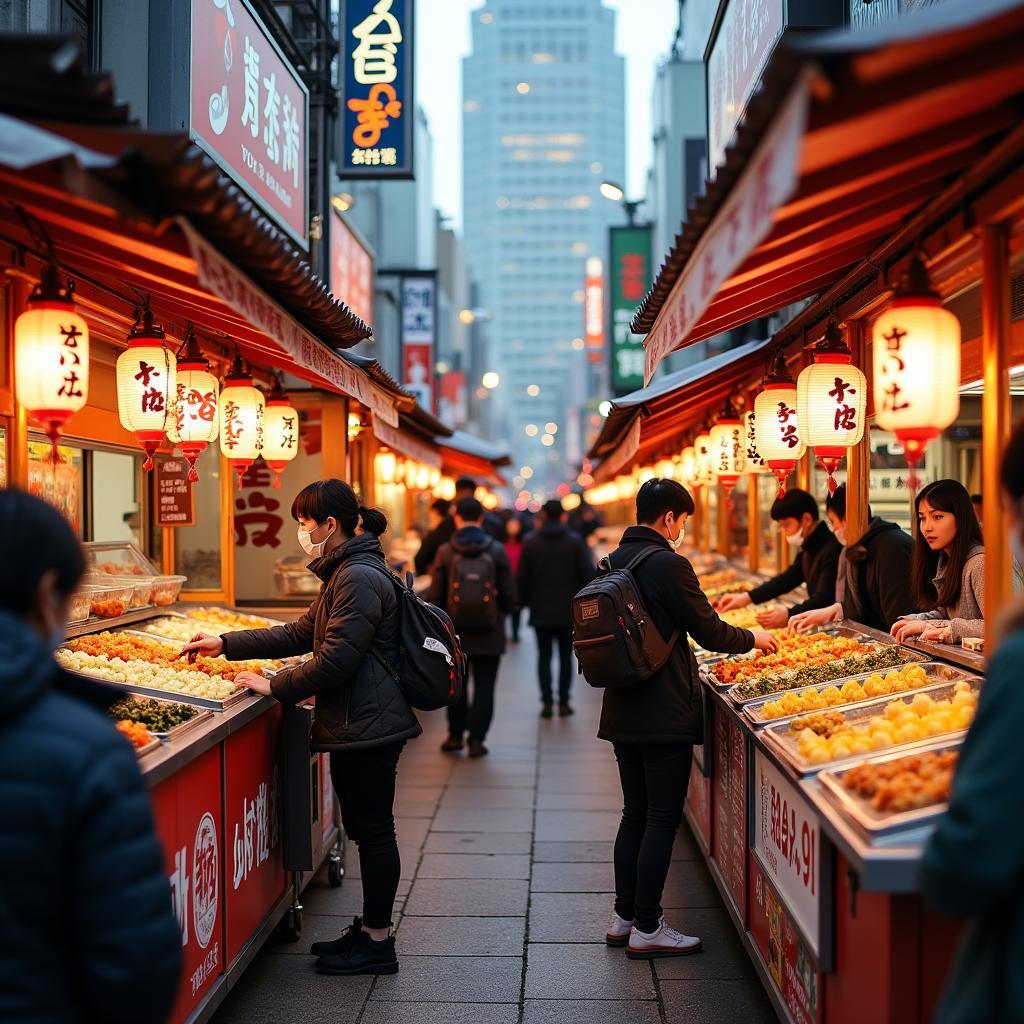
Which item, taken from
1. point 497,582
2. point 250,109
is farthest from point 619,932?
point 250,109

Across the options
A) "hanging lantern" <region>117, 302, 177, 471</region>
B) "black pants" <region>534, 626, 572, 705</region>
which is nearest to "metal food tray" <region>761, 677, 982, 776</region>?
"hanging lantern" <region>117, 302, 177, 471</region>

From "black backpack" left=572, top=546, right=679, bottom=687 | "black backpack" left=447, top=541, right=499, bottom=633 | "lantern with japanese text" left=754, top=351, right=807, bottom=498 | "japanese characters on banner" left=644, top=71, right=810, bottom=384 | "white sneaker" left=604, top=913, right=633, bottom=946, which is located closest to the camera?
"japanese characters on banner" left=644, top=71, right=810, bottom=384

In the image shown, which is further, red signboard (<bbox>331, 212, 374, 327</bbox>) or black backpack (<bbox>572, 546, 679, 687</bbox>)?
red signboard (<bbox>331, 212, 374, 327</bbox>)

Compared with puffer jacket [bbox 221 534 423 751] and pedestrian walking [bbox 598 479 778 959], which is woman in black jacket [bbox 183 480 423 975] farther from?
pedestrian walking [bbox 598 479 778 959]

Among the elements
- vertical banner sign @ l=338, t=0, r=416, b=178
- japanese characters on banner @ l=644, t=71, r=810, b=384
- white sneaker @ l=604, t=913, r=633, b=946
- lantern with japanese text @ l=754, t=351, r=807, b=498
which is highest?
vertical banner sign @ l=338, t=0, r=416, b=178

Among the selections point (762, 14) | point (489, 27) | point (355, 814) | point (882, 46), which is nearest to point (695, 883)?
point (355, 814)

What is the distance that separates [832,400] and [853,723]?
1.84 m

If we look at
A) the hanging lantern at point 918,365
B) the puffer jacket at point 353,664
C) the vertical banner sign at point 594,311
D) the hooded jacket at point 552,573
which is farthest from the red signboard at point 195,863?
the vertical banner sign at point 594,311

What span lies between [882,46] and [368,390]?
210 inches

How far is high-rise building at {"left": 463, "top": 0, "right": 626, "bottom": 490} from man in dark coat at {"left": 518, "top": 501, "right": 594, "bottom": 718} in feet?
506

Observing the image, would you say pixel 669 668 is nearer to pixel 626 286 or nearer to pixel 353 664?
pixel 353 664

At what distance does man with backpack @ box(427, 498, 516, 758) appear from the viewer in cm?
1001

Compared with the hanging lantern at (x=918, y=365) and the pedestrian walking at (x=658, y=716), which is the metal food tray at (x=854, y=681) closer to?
the pedestrian walking at (x=658, y=716)

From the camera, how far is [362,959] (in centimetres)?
534
